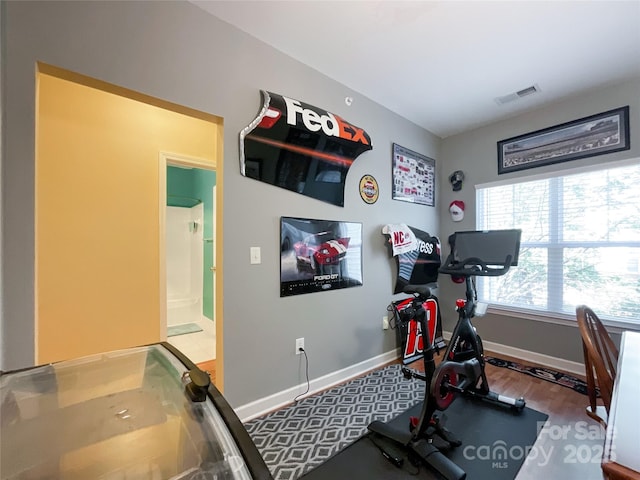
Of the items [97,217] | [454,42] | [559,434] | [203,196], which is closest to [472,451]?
[559,434]

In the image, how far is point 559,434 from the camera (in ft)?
5.66

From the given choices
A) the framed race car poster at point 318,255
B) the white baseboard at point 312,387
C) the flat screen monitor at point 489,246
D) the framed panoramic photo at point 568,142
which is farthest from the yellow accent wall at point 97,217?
the framed panoramic photo at point 568,142

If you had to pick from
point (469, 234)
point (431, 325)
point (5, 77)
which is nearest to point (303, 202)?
point (469, 234)

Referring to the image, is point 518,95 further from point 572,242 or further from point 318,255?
point 318,255

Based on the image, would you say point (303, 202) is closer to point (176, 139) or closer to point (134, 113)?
point (176, 139)

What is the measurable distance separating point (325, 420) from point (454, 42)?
113 inches

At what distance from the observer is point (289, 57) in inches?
83.7

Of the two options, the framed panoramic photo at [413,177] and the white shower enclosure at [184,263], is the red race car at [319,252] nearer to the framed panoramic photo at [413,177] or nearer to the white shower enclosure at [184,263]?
the framed panoramic photo at [413,177]

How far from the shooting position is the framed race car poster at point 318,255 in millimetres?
2096

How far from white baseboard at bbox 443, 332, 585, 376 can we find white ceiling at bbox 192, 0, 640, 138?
2.63 m

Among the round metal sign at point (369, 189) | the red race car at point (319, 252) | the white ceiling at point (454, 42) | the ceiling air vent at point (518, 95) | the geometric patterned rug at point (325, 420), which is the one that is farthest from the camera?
the round metal sign at point (369, 189)

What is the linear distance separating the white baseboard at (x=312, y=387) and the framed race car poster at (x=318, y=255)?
76cm

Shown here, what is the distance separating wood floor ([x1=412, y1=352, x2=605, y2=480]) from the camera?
1436 millimetres

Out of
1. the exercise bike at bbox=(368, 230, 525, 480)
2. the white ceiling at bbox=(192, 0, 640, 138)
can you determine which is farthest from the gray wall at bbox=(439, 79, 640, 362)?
the exercise bike at bbox=(368, 230, 525, 480)
